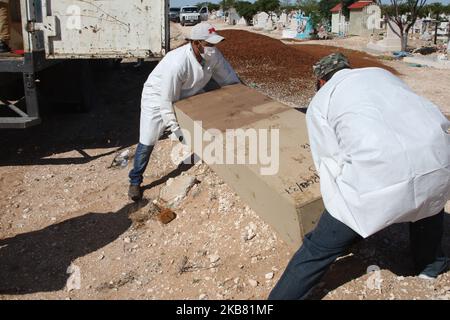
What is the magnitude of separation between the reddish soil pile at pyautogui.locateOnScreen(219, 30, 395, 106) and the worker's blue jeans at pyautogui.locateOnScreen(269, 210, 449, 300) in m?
4.01

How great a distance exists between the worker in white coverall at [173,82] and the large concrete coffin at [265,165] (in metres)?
0.12

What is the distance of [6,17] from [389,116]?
531 cm

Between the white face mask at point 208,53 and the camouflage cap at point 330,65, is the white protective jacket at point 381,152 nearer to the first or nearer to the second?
the camouflage cap at point 330,65

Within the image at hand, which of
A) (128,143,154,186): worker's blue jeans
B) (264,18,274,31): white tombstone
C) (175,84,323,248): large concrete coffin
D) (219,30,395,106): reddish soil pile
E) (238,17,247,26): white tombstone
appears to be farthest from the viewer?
(238,17,247,26): white tombstone

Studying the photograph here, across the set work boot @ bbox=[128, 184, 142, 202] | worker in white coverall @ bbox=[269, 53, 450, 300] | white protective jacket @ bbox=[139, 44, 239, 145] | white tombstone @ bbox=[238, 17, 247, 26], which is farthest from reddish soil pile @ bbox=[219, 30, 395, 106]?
white tombstone @ bbox=[238, 17, 247, 26]

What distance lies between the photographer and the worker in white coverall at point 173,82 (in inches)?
148

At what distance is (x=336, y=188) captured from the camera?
2.27m

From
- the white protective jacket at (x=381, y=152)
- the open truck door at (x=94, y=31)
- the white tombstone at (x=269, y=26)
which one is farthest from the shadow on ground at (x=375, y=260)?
the white tombstone at (x=269, y=26)

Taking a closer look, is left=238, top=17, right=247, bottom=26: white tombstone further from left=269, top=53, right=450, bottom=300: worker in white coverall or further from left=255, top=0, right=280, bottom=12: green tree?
left=269, top=53, right=450, bottom=300: worker in white coverall

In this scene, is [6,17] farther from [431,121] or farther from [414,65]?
[414,65]

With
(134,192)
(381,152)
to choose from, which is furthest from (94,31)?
(381,152)

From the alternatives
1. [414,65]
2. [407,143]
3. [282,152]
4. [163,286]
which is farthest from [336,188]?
[414,65]

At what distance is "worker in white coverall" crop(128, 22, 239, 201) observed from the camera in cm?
377

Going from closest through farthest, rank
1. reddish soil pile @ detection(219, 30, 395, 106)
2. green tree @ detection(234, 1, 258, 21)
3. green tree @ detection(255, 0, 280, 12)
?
1. reddish soil pile @ detection(219, 30, 395, 106)
2. green tree @ detection(234, 1, 258, 21)
3. green tree @ detection(255, 0, 280, 12)
